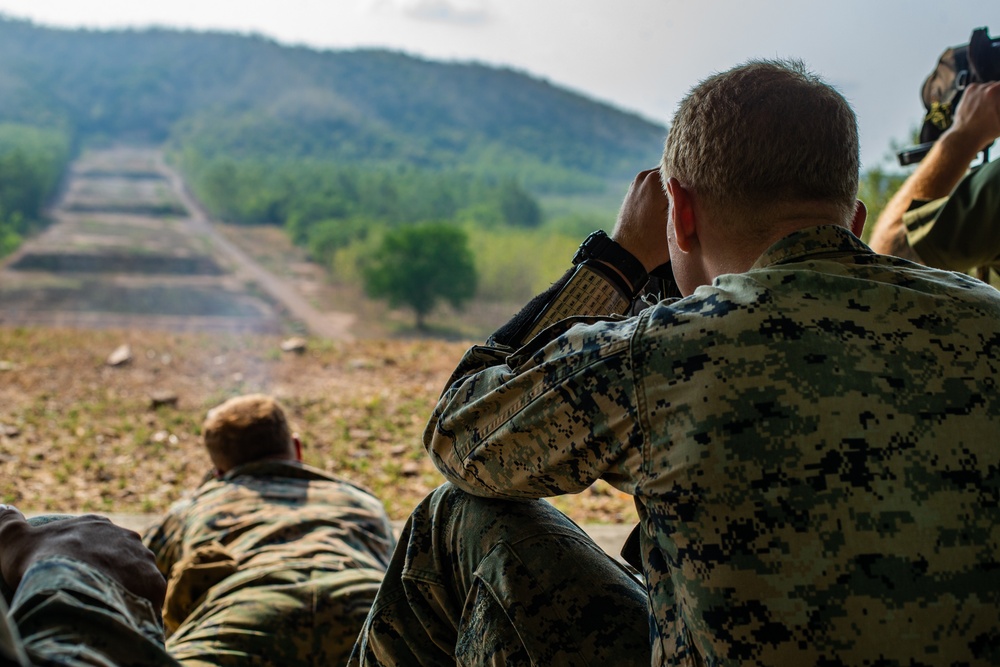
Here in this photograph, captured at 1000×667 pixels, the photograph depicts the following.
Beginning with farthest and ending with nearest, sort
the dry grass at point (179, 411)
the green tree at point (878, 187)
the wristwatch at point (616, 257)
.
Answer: the green tree at point (878, 187) < the dry grass at point (179, 411) < the wristwatch at point (616, 257)

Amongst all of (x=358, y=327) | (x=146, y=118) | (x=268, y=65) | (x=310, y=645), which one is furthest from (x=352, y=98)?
(x=310, y=645)

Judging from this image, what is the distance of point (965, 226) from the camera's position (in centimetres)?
176

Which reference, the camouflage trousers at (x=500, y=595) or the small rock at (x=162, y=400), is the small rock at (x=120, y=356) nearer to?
the small rock at (x=162, y=400)

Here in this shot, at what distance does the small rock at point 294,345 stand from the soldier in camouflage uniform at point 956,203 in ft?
9.77

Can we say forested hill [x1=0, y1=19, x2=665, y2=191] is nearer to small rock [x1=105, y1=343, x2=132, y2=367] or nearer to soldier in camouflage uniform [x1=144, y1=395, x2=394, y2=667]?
small rock [x1=105, y1=343, x2=132, y2=367]

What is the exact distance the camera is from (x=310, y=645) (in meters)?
1.55

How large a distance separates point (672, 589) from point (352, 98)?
5.39 m

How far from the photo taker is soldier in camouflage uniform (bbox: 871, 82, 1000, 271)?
173 cm

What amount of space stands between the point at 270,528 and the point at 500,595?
865 mm

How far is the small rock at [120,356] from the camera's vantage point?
4.11 meters

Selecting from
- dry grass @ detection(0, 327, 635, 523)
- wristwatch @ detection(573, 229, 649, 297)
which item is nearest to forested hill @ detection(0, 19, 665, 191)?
dry grass @ detection(0, 327, 635, 523)

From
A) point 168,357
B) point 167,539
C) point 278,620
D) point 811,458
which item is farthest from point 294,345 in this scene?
point 811,458

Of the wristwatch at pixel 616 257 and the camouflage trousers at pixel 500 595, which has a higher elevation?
the wristwatch at pixel 616 257

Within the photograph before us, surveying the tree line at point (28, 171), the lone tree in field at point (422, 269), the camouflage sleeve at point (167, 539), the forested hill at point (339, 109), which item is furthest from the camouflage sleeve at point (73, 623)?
the forested hill at point (339, 109)
